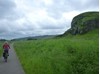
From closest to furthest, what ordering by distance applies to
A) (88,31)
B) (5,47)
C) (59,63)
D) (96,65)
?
(96,65), (59,63), (5,47), (88,31)

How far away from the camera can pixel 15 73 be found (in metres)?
16.4

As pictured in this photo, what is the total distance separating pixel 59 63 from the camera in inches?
717

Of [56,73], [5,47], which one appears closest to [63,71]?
[56,73]

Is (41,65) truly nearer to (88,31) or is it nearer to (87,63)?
(87,63)

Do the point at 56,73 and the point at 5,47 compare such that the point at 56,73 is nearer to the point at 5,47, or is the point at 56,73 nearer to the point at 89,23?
the point at 5,47

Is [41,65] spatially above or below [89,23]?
below

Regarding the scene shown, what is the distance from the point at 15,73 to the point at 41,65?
287 cm

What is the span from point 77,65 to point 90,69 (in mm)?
1458

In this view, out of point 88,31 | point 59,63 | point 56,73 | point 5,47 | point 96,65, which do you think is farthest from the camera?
point 88,31

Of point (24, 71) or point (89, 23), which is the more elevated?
point (89, 23)

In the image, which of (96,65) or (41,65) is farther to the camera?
(41,65)

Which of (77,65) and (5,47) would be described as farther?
(5,47)

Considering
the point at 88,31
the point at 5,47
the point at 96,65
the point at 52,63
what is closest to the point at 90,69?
the point at 96,65

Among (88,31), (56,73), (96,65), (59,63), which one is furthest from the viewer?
(88,31)
